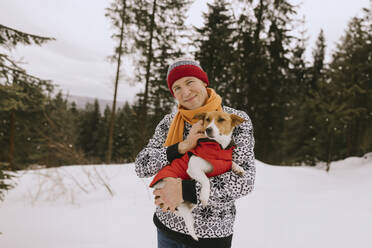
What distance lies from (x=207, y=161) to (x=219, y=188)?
0.21 m

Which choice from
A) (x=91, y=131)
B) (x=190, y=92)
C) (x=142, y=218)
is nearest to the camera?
(x=190, y=92)

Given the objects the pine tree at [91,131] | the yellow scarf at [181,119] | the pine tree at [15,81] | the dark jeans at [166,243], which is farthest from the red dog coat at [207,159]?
the pine tree at [91,131]

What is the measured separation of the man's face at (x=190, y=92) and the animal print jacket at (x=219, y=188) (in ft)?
1.34

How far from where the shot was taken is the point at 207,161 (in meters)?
1.61

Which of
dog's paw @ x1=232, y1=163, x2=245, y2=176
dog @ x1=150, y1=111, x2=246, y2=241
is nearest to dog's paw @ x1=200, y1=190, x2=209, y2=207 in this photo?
dog @ x1=150, y1=111, x2=246, y2=241

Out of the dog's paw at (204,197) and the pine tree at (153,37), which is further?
the pine tree at (153,37)

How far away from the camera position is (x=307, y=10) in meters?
12.8

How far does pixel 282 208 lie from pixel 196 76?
5035mm

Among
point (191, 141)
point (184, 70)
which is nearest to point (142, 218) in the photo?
point (191, 141)

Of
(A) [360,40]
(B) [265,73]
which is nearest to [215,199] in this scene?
(B) [265,73]

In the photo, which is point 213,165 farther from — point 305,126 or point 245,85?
point 305,126

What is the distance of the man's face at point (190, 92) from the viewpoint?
5.94 feet

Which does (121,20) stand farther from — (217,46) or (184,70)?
(184,70)

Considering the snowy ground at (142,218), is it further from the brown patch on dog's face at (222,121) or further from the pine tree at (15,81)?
the brown patch on dog's face at (222,121)
